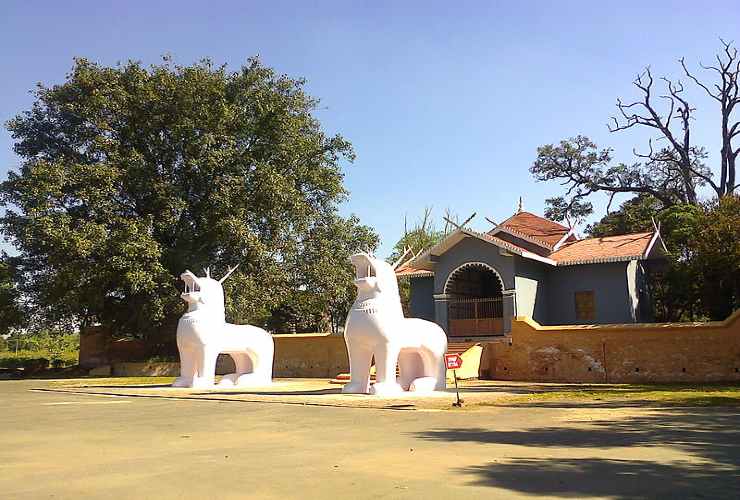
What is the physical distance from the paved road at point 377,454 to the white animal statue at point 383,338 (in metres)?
3.51

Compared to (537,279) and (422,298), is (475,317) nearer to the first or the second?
(537,279)

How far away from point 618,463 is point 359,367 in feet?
32.2

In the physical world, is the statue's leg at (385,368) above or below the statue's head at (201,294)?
below

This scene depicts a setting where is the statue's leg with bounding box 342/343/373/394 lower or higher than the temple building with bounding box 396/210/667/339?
lower

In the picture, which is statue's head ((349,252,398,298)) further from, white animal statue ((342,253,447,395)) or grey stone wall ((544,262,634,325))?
grey stone wall ((544,262,634,325))

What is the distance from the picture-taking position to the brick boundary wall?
19.3 m

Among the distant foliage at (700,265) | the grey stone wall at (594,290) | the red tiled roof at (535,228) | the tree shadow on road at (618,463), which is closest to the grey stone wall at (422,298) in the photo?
the red tiled roof at (535,228)

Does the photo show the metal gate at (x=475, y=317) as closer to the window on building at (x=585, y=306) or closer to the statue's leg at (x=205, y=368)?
the window on building at (x=585, y=306)

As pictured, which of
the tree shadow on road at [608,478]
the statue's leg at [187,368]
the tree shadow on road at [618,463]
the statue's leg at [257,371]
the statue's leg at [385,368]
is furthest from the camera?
the statue's leg at [257,371]

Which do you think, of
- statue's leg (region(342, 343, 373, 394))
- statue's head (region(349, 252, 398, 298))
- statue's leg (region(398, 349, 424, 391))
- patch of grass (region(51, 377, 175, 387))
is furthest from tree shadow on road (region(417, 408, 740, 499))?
patch of grass (region(51, 377, 175, 387))

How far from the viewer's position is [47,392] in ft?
61.0

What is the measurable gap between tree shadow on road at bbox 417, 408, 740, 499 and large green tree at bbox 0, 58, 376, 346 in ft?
64.3

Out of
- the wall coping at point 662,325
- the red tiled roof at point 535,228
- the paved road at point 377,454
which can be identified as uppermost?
the red tiled roof at point 535,228

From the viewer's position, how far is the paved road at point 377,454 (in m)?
5.33
